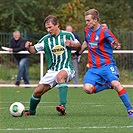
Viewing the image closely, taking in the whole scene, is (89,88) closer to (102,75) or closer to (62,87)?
(102,75)

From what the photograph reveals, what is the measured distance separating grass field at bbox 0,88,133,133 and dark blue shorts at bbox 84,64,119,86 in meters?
0.59

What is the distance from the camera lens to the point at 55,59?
1100cm

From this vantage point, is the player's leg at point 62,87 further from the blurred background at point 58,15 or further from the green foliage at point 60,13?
the green foliage at point 60,13

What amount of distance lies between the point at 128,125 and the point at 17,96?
7104 mm

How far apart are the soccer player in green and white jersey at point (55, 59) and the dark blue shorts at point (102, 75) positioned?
1.48 feet

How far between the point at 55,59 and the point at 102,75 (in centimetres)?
94

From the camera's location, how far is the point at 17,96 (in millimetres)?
15766

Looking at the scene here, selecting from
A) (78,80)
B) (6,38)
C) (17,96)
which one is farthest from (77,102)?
(6,38)

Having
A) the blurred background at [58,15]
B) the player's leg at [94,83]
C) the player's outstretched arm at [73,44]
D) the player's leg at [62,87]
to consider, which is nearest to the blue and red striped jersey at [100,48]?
the player's leg at [94,83]

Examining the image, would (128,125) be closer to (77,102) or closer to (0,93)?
(77,102)

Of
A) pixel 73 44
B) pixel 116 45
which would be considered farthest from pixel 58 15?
pixel 116 45

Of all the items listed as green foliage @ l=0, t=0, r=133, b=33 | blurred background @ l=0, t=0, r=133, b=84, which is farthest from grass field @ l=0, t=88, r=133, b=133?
green foliage @ l=0, t=0, r=133, b=33

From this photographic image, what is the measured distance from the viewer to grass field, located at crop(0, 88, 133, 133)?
8547 mm

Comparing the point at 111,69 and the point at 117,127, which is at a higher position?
the point at 111,69
